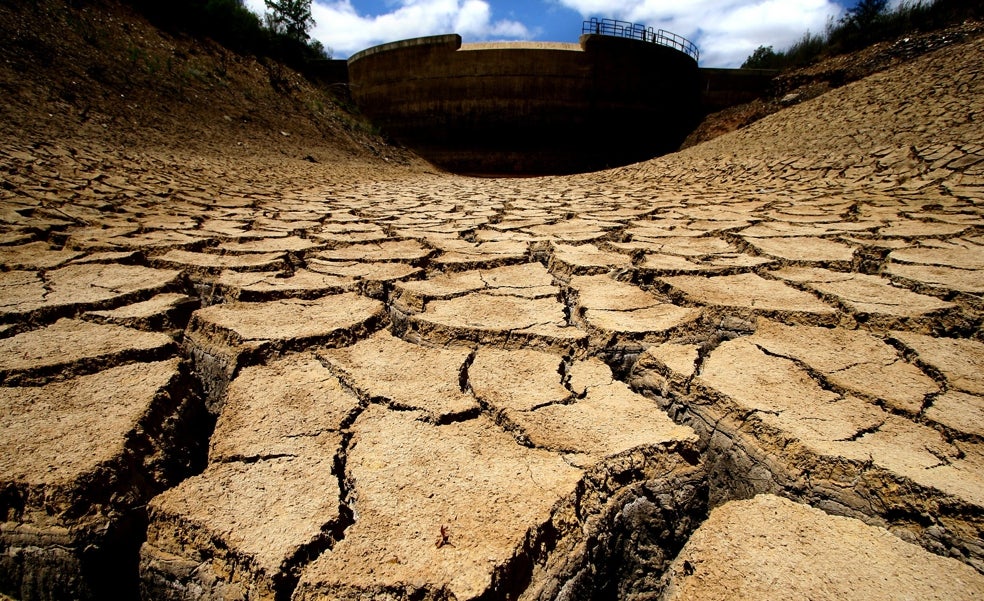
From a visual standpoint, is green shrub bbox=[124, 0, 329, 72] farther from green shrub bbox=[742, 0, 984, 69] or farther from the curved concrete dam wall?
green shrub bbox=[742, 0, 984, 69]

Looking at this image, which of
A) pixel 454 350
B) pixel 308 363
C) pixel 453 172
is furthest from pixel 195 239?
pixel 453 172

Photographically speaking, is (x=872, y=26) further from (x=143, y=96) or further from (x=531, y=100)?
(x=143, y=96)

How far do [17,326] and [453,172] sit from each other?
8445 millimetres

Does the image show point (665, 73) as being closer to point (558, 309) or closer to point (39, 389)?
point (558, 309)

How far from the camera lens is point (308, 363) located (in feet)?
2.76

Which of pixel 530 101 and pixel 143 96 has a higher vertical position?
pixel 530 101

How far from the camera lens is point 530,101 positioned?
8523mm

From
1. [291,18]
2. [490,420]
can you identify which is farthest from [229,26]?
[490,420]

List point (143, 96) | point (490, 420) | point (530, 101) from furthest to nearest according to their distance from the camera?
point (530, 101)
point (143, 96)
point (490, 420)

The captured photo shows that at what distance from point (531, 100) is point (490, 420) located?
28.4 feet

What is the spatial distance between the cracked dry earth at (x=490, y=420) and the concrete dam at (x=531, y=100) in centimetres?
761

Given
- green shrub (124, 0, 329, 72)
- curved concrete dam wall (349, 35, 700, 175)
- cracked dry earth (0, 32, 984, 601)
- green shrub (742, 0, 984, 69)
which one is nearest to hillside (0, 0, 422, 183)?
green shrub (124, 0, 329, 72)

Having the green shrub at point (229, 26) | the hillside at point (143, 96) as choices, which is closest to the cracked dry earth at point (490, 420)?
the hillside at point (143, 96)

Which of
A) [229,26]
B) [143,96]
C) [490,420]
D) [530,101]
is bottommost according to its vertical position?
[490,420]
